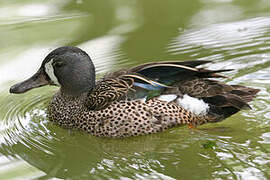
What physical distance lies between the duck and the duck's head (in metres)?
0.01

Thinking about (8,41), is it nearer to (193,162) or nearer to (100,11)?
(100,11)

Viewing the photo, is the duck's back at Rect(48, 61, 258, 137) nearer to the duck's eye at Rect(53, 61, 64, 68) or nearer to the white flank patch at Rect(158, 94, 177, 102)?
the white flank patch at Rect(158, 94, 177, 102)

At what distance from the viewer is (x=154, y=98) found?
6043 millimetres

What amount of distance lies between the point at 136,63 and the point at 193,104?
1791mm

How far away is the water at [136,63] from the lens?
206 inches

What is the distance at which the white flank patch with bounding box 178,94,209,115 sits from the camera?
605cm

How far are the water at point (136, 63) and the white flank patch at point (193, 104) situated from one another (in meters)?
0.23

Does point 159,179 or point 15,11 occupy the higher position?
point 15,11

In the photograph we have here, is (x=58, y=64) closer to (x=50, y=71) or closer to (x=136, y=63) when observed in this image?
(x=50, y=71)

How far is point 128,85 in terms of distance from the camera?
599cm

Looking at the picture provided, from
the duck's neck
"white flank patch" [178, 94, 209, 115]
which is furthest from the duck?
the duck's neck

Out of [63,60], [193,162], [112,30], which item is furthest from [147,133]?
[112,30]

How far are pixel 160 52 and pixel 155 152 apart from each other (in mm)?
2611

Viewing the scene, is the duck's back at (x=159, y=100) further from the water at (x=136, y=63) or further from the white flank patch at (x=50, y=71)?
the white flank patch at (x=50, y=71)
